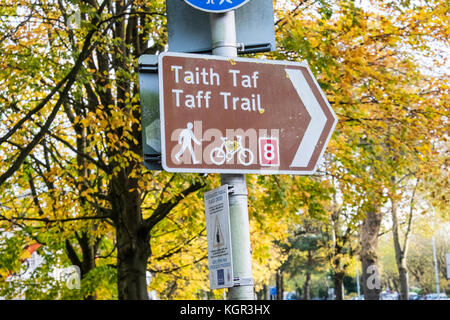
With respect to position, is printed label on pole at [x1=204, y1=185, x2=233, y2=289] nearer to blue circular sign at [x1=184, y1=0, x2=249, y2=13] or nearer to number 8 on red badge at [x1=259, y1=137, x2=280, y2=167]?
number 8 on red badge at [x1=259, y1=137, x2=280, y2=167]

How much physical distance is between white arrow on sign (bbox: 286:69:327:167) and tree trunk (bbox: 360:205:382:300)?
18.7 m

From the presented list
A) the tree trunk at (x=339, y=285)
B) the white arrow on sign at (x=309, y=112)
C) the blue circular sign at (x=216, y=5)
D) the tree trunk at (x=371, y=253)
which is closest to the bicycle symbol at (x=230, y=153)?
the white arrow on sign at (x=309, y=112)

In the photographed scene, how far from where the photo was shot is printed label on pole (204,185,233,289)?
268cm

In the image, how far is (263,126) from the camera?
9.21ft

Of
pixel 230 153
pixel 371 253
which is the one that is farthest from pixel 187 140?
pixel 371 253

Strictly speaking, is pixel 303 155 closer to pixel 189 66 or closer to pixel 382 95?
pixel 189 66

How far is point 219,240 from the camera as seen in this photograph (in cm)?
277

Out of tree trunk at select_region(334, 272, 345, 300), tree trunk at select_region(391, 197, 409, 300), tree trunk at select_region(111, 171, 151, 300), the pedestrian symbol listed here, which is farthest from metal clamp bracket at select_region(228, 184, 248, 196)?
tree trunk at select_region(334, 272, 345, 300)

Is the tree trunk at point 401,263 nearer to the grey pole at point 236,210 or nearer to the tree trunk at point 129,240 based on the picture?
the tree trunk at point 129,240

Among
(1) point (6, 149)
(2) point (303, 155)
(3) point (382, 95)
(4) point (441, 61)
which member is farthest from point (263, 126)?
(1) point (6, 149)

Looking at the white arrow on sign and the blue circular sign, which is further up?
the blue circular sign

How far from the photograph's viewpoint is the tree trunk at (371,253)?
2105cm

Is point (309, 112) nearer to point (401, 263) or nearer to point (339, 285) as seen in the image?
point (401, 263)

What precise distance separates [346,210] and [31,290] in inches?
361
